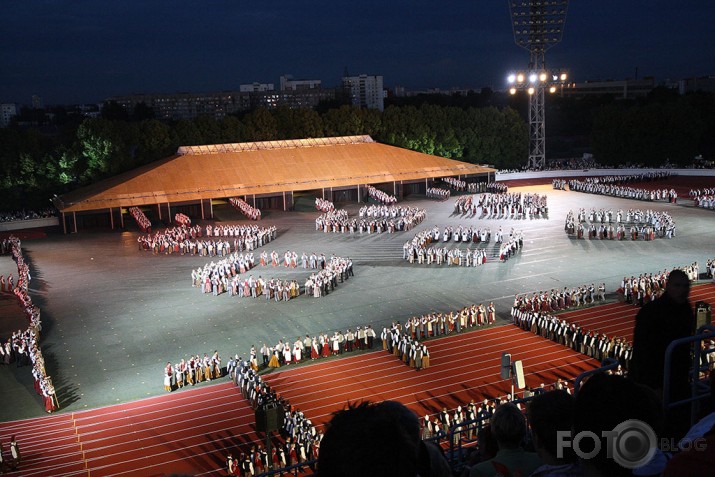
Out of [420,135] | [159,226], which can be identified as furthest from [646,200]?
[159,226]

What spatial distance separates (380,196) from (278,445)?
1252 inches

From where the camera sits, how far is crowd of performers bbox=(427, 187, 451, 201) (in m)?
45.3

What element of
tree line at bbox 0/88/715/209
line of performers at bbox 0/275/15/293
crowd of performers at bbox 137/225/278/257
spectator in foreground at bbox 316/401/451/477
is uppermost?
tree line at bbox 0/88/715/209

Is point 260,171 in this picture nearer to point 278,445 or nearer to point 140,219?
point 140,219

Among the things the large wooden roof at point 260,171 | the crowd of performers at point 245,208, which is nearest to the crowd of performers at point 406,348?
the crowd of performers at point 245,208

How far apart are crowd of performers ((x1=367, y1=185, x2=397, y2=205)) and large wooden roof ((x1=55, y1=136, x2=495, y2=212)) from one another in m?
0.79

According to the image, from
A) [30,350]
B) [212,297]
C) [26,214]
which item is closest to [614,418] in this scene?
[30,350]

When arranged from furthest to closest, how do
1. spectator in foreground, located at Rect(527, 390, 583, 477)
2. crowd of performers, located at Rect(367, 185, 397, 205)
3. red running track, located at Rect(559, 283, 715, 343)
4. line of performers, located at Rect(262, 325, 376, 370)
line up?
crowd of performers, located at Rect(367, 185, 397, 205), red running track, located at Rect(559, 283, 715, 343), line of performers, located at Rect(262, 325, 376, 370), spectator in foreground, located at Rect(527, 390, 583, 477)

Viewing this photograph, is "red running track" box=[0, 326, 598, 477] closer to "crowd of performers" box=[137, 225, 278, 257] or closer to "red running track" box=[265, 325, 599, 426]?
"red running track" box=[265, 325, 599, 426]

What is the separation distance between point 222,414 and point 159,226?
25.6 metres

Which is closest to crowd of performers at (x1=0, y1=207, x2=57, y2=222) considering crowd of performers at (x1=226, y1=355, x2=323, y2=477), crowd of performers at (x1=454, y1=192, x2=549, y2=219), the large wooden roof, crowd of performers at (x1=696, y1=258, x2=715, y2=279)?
the large wooden roof

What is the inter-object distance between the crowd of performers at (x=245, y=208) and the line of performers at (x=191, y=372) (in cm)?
2278

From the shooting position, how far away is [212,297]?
76.4ft

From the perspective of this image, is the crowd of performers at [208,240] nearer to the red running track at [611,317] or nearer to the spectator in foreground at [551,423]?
the red running track at [611,317]
